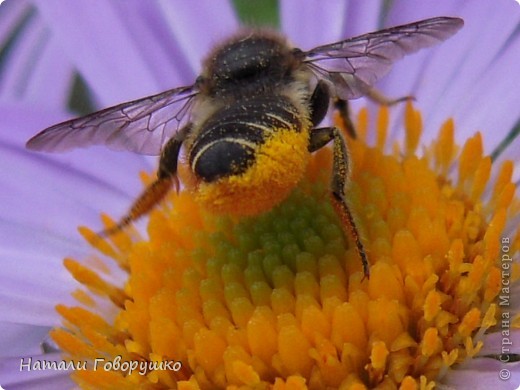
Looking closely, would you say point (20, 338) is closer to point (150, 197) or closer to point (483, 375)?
point (150, 197)

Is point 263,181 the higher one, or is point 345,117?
point 345,117

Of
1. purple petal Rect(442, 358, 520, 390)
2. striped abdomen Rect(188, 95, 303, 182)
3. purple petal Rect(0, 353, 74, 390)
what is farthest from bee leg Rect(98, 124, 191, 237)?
purple petal Rect(442, 358, 520, 390)

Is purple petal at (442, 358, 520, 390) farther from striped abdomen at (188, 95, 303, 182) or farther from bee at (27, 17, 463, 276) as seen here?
striped abdomen at (188, 95, 303, 182)

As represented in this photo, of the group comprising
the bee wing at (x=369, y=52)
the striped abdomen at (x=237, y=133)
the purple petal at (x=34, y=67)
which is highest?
the purple petal at (x=34, y=67)

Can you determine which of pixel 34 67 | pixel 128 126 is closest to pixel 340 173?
pixel 128 126

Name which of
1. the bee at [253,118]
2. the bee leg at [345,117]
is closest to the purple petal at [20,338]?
the bee at [253,118]

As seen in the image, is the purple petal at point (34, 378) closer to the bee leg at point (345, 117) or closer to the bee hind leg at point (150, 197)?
the bee hind leg at point (150, 197)
